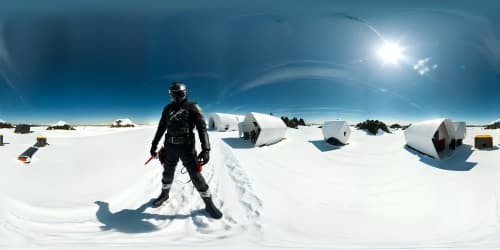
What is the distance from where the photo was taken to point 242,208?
3887 mm

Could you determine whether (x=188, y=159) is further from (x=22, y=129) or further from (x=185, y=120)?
(x=22, y=129)

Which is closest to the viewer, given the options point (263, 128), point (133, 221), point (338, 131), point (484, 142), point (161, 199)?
A: point (133, 221)

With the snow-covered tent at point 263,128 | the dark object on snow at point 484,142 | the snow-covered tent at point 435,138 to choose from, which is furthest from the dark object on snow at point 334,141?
the dark object on snow at point 484,142

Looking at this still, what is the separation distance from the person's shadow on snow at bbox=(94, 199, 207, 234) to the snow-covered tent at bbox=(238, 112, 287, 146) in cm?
927

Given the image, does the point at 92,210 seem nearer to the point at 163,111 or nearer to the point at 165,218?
the point at 165,218

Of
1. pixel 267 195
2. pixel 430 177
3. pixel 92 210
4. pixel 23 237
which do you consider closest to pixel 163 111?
pixel 92 210

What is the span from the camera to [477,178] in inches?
260

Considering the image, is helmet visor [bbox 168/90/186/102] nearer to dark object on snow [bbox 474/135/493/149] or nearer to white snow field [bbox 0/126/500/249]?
white snow field [bbox 0/126/500/249]

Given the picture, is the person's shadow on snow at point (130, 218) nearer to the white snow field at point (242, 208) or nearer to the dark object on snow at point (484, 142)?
the white snow field at point (242, 208)

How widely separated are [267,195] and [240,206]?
0.88m

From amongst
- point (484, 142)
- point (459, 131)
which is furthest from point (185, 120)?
point (459, 131)

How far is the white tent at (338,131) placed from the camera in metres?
14.0

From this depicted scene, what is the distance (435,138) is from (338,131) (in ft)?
15.5

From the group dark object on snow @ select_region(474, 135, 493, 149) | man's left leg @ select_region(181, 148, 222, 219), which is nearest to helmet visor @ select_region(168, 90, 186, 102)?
man's left leg @ select_region(181, 148, 222, 219)
